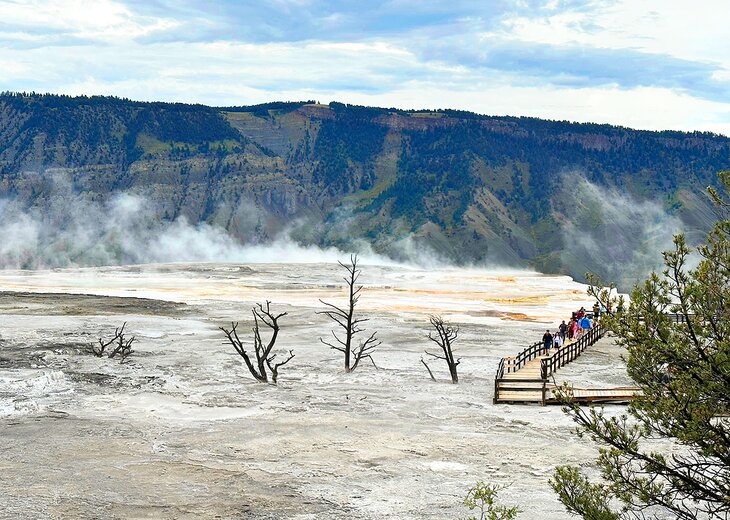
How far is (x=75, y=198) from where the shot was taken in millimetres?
192250

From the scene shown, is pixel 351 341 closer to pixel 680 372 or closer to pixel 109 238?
pixel 680 372

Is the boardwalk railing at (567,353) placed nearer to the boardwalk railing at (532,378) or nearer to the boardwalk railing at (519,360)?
the boardwalk railing at (532,378)

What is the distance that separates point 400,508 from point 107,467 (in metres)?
7.64

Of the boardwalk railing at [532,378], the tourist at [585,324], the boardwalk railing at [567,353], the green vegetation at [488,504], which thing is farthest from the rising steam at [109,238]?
the green vegetation at [488,504]

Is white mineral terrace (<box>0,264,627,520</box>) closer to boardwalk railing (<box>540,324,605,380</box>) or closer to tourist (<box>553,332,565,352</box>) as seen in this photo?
boardwalk railing (<box>540,324,605,380</box>)

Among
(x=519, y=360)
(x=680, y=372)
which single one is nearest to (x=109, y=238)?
(x=519, y=360)

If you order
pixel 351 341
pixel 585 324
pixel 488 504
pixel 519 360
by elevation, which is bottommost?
pixel 351 341

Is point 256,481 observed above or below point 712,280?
below

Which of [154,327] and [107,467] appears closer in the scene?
[107,467]

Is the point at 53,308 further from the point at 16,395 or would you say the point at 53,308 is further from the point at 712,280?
the point at 712,280

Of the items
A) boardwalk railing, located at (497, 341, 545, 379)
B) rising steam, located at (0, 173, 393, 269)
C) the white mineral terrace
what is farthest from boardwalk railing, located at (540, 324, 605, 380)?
rising steam, located at (0, 173, 393, 269)

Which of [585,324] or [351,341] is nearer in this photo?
[585,324]

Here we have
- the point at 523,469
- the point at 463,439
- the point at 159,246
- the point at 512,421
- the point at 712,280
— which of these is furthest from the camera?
the point at 159,246

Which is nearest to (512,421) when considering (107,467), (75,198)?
(107,467)
